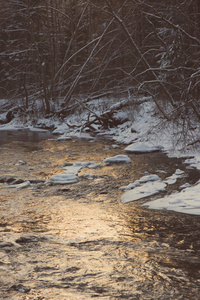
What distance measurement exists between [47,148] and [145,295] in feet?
34.8

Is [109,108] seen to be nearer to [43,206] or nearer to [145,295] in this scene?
[43,206]

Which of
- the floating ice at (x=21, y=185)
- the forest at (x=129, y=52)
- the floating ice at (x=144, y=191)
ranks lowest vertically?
the floating ice at (x=144, y=191)

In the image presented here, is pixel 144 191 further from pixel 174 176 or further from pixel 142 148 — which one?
pixel 142 148

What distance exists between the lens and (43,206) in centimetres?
681

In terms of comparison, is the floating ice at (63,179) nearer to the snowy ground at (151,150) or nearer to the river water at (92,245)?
the snowy ground at (151,150)

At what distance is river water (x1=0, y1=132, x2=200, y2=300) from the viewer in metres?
3.79

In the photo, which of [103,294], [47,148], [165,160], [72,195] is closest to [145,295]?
[103,294]

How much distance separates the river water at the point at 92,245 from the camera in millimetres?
3787

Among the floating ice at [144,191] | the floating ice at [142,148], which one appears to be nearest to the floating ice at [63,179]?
the floating ice at [144,191]

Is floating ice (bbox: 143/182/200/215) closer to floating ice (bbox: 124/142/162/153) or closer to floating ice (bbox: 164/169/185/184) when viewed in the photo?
floating ice (bbox: 164/169/185/184)

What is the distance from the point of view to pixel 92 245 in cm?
499

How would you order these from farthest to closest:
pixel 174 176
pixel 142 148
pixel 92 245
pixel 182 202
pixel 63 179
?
1. pixel 142 148
2. pixel 174 176
3. pixel 63 179
4. pixel 182 202
5. pixel 92 245

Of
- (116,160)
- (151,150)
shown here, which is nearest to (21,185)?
(116,160)

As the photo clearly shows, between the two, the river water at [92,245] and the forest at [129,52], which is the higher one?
the forest at [129,52]
